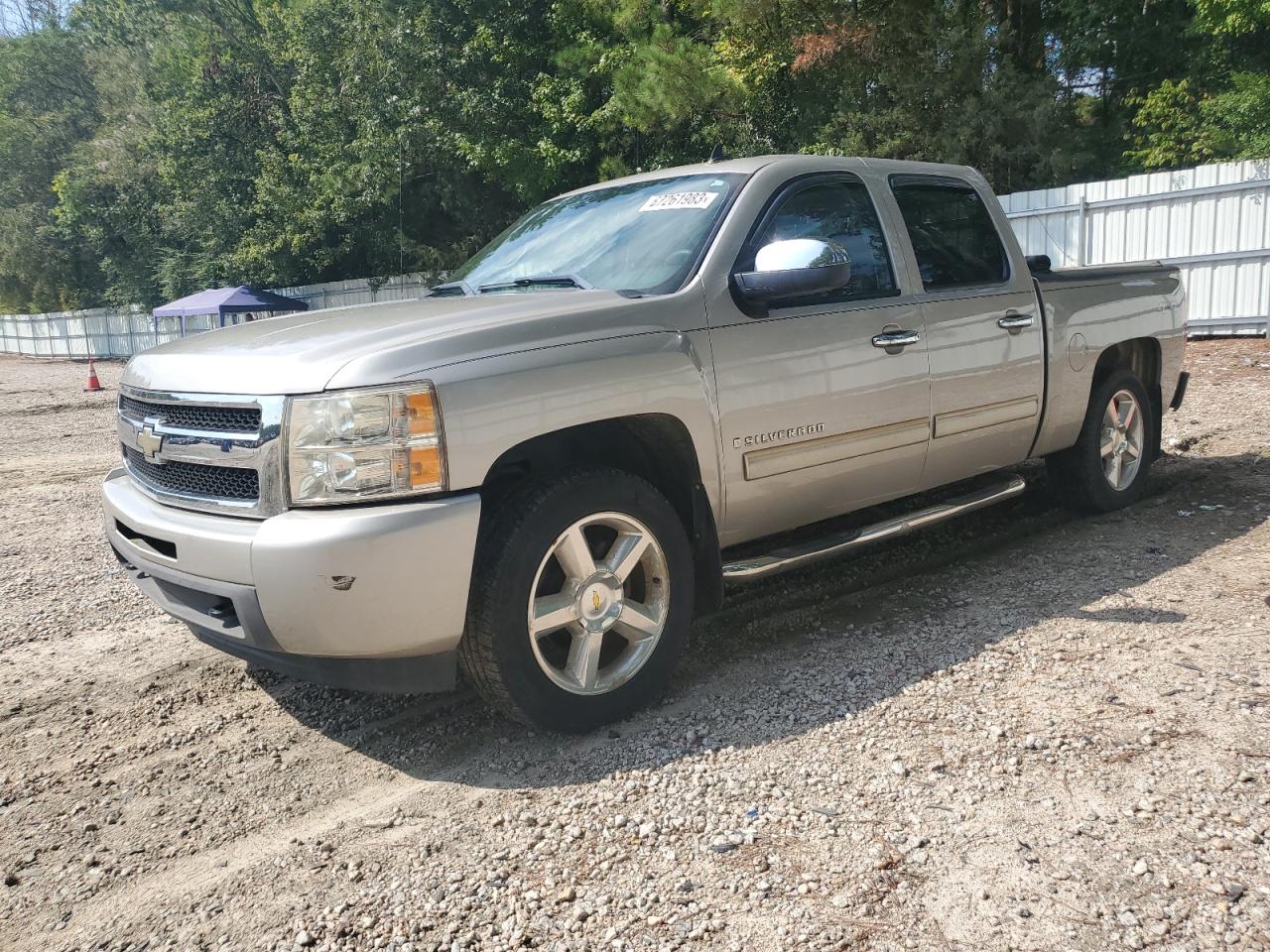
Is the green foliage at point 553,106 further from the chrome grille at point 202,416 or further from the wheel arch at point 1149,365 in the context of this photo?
the chrome grille at point 202,416

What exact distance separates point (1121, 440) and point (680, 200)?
10.8 feet

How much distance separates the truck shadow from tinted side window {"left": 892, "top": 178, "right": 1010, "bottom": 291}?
1.43 metres

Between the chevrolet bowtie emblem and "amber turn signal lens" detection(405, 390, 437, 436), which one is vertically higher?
"amber turn signal lens" detection(405, 390, 437, 436)

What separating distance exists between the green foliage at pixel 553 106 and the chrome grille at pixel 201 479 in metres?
16.6

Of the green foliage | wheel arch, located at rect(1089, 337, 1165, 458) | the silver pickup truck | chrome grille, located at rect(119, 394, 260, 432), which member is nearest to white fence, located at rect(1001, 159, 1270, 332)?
the green foliage

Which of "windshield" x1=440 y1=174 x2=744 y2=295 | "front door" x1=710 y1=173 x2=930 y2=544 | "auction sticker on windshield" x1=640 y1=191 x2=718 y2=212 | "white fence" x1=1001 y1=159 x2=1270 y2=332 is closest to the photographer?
"front door" x1=710 y1=173 x2=930 y2=544

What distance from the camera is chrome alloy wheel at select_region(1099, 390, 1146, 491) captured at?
5766mm

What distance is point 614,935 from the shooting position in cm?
244

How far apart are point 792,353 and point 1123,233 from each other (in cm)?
1249

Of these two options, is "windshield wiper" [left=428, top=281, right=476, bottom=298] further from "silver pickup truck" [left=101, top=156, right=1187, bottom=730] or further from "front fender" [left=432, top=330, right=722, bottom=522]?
"front fender" [left=432, top=330, right=722, bottom=522]

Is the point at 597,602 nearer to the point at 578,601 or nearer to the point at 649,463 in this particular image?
the point at 578,601

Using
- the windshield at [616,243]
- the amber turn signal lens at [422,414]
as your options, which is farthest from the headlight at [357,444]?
the windshield at [616,243]

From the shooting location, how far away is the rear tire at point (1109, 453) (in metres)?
5.62

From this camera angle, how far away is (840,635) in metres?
4.29
